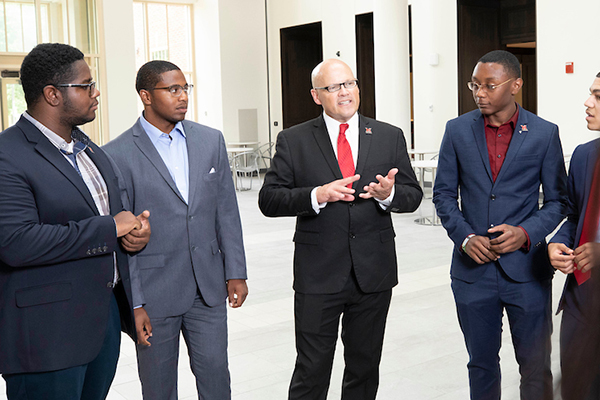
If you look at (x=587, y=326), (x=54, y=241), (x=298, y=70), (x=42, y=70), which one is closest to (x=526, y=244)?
(x=54, y=241)

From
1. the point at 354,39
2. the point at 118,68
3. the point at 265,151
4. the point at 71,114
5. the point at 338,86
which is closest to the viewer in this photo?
the point at 71,114

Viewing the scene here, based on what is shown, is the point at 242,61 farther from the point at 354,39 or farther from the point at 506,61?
the point at 506,61

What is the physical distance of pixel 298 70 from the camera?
709 inches

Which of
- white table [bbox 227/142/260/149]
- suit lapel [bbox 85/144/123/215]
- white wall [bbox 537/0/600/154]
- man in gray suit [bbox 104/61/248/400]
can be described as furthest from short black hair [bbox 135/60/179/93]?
white table [bbox 227/142/260/149]

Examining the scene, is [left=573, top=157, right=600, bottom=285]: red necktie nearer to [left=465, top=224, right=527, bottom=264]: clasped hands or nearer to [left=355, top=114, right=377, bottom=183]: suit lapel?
[left=465, top=224, right=527, bottom=264]: clasped hands

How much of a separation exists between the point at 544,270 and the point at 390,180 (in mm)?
756

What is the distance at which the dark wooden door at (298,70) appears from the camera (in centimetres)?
1777

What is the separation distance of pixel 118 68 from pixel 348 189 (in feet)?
36.8

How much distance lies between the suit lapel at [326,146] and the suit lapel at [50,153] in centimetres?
107

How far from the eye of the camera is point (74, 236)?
6.02ft

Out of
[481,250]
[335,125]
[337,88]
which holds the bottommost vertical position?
[481,250]

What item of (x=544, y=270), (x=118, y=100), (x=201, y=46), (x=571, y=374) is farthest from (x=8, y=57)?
(x=571, y=374)

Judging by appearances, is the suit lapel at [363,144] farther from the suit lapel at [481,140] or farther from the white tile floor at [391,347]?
the white tile floor at [391,347]

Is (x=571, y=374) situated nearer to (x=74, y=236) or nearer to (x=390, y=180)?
(x=74, y=236)
